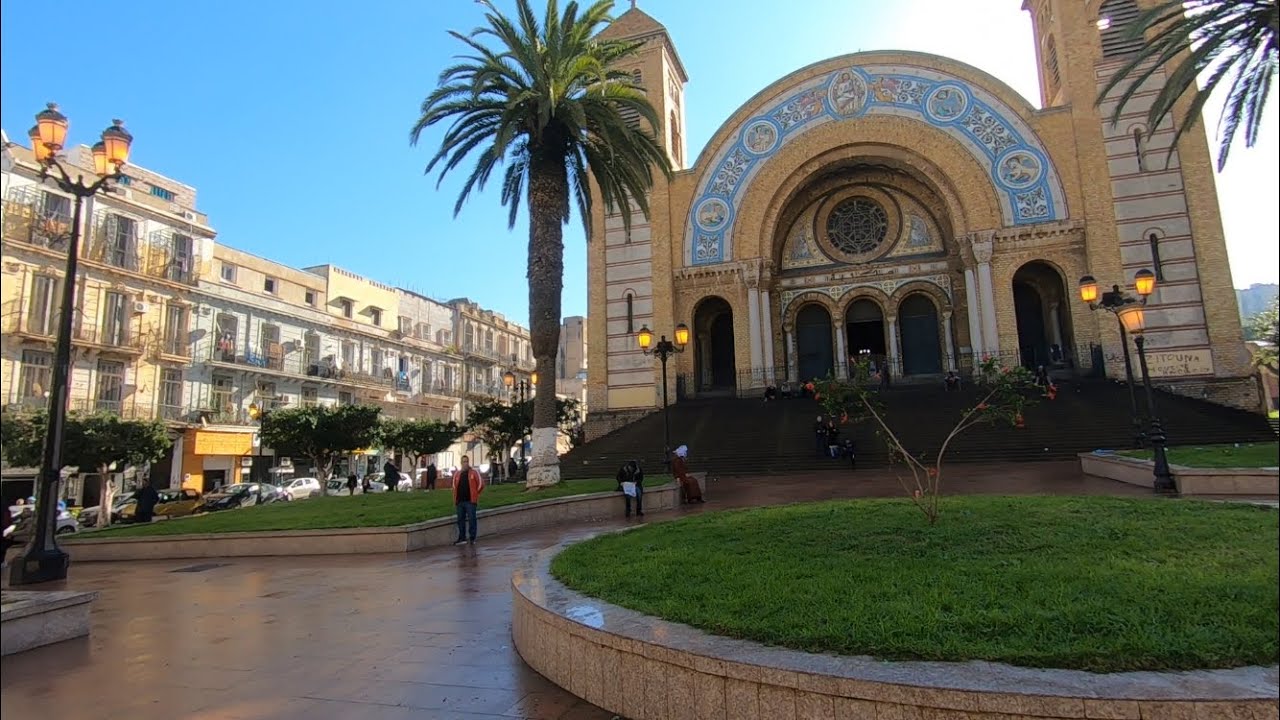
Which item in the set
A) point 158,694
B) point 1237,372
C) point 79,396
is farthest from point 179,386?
point 1237,372

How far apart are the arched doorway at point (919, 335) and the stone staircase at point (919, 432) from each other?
11.8 ft

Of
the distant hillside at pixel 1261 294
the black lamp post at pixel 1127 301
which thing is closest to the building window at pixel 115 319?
the distant hillside at pixel 1261 294

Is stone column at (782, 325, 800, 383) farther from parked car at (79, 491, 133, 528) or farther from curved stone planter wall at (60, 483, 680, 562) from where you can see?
Answer: parked car at (79, 491, 133, 528)

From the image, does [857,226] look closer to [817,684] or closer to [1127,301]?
[1127,301]

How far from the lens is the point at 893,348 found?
3058 cm

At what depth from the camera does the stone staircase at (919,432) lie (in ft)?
65.9

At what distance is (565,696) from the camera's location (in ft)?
14.3

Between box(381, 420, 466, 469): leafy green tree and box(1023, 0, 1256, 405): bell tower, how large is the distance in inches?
1064

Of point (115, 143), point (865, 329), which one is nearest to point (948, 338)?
point (865, 329)

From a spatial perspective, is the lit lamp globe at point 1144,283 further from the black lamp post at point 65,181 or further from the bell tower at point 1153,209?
the black lamp post at point 65,181

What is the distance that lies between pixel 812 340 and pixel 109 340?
29.9 meters

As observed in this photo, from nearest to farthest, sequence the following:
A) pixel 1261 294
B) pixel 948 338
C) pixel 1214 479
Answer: pixel 1261 294 < pixel 1214 479 < pixel 948 338

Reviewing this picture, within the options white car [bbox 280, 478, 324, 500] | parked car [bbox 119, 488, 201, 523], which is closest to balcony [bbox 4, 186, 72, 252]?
parked car [bbox 119, 488, 201, 523]

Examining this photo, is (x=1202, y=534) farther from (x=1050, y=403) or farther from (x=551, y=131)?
(x=1050, y=403)
